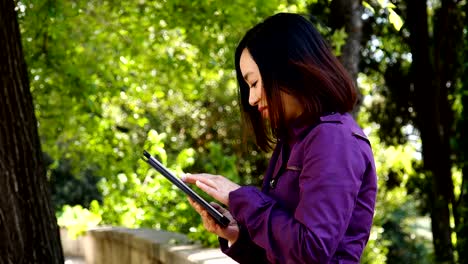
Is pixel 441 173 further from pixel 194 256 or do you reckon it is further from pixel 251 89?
pixel 251 89

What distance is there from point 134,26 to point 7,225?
5947 millimetres

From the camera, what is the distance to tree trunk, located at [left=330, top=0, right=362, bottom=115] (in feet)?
29.3

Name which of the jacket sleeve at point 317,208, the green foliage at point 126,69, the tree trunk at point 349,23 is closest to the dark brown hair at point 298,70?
the jacket sleeve at point 317,208

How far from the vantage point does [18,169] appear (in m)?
4.38

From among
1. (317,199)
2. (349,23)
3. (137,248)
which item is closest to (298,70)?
(317,199)

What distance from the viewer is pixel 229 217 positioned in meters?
2.33

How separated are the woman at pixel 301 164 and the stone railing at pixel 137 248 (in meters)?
2.26

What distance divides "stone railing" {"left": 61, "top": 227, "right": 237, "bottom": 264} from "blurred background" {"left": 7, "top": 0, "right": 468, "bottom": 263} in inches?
8.7

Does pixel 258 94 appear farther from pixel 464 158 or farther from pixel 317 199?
pixel 464 158

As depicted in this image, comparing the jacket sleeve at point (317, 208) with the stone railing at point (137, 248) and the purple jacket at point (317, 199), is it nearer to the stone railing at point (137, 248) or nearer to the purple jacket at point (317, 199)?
the purple jacket at point (317, 199)

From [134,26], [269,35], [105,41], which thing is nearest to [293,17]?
[269,35]

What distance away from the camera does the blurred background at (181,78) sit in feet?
27.8

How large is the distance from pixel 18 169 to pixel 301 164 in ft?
8.77

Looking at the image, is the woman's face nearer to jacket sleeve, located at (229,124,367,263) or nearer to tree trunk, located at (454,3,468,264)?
jacket sleeve, located at (229,124,367,263)
